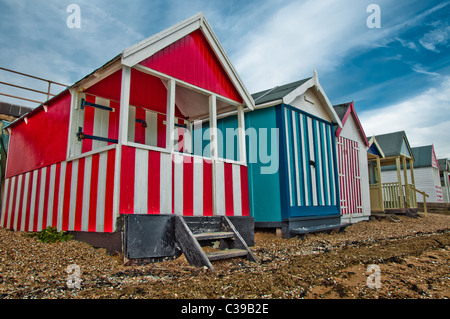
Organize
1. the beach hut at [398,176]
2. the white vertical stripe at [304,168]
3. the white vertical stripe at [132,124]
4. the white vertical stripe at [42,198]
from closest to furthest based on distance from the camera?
1. the white vertical stripe at [42,198]
2. the white vertical stripe at [132,124]
3. the white vertical stripe at [304,168]
4. the beach hut at [398,176]

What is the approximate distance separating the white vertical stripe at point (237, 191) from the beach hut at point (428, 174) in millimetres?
23637

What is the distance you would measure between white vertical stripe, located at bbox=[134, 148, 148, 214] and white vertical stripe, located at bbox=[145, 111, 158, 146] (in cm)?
247

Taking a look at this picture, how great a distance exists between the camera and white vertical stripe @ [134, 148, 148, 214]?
4246mm

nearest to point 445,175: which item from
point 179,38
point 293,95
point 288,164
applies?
point 293,95

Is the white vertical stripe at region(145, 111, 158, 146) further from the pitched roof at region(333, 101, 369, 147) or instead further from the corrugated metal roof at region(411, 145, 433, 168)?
the corrugated metal roof at region(411, 145, 433, 168)

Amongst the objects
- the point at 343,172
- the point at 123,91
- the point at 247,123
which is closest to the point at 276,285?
the point at 123,91

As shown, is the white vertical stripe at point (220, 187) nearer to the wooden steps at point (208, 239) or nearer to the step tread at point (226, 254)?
the wooden steps at point (208, 239)

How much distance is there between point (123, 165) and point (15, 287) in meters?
1.81

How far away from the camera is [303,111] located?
830 centimetres

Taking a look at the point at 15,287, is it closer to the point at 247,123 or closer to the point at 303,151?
the point at 247,123

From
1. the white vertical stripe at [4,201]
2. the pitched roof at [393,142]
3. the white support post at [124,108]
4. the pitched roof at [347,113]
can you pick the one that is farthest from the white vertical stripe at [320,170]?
the pitched roof at [393,142]

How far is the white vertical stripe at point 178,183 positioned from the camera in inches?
187

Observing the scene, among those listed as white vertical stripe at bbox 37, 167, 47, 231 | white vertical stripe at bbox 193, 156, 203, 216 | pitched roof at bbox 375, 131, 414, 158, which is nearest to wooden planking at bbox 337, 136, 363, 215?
pitched roof at bbox 375, 131, 414, 158
